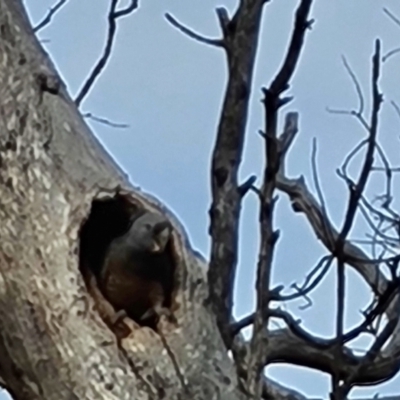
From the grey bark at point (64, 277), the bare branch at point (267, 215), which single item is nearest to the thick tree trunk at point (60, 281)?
the grey bark at point (64, 277)

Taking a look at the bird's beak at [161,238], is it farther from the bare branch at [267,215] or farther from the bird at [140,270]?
the bare branch at [267,215]

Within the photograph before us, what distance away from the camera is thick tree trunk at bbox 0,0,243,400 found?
→ 1.10 m

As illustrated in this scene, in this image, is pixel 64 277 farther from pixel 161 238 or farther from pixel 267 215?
pixel 267 215

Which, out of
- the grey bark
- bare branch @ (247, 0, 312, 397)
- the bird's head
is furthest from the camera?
the bird's head

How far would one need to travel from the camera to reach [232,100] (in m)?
1.05

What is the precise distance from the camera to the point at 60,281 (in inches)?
45.1

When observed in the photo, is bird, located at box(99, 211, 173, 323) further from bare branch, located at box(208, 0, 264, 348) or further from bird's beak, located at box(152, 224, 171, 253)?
bare branch, located at box(208, 0, 264, 348)

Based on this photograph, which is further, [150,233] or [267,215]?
[150,233]

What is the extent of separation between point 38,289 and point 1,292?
0.14 feet

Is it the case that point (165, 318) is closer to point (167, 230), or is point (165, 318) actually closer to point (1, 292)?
point (167, 230)

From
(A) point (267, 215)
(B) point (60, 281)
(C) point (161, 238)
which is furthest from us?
(C) point (161, 238)

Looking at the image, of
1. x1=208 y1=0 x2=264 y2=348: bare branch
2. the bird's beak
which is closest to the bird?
the bird's beak

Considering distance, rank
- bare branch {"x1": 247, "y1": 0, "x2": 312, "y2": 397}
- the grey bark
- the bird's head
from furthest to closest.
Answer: the bird's head
the grey bark
bare branch {"x1": 247, "y1": 0, "x2": 312, "y2": 397}

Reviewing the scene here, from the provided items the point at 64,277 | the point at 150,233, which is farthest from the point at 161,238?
the point at 64,277
